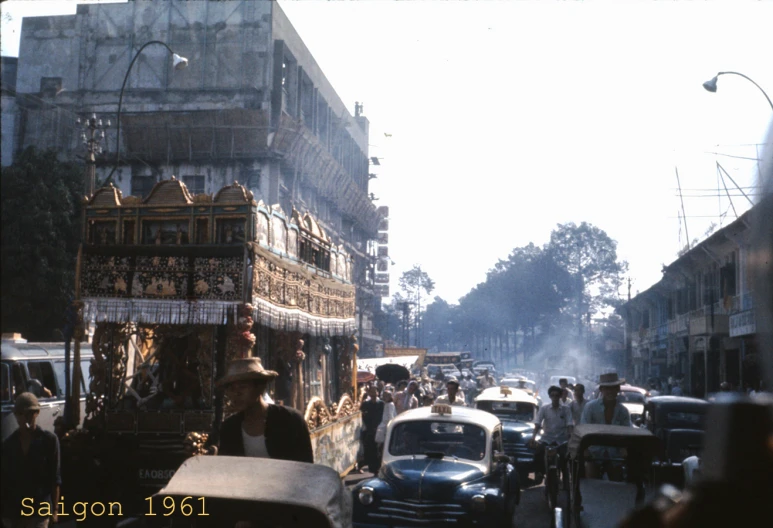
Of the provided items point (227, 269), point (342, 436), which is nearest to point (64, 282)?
point (342, 436)

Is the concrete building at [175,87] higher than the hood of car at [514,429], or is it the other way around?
the concrete building at [175,87]

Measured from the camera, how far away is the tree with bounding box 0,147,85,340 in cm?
2584

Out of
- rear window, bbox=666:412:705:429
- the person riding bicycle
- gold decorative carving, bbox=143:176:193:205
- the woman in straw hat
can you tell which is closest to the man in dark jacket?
the person riding bicycle

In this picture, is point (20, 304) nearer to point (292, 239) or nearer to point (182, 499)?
point (292, 239)

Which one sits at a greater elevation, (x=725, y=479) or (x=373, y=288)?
(x=373, y=288)

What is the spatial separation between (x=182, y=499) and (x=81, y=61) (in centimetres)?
4171

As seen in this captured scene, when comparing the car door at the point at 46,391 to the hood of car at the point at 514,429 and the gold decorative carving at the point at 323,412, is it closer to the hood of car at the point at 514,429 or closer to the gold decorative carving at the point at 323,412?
the gold decorative carving at the point at 323,412

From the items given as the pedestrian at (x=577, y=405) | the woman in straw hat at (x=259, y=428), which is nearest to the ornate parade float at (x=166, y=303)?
the woman in straw hat at (x=259, y=428)

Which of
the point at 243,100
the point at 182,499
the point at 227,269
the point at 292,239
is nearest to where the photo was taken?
the point at 182,499

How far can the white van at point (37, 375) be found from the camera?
46.4ft

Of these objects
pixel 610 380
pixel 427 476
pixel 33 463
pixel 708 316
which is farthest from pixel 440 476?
pixel 708 316

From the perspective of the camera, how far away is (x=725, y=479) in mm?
2199

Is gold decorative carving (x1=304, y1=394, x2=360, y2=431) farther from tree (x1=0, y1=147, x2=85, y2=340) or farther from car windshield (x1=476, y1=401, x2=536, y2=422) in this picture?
tree (x1=0, y1=147, x2=85, y2=340)

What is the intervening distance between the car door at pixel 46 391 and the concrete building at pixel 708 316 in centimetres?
1726
